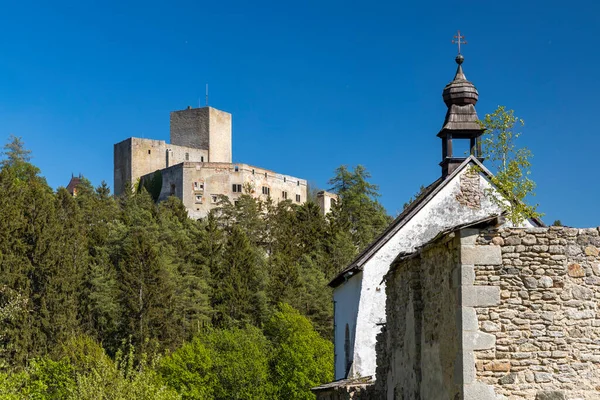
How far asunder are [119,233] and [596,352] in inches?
2063

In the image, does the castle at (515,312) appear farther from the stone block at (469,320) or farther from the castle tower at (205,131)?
the castle tower at (205,131)

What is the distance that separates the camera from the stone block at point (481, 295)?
394 inches

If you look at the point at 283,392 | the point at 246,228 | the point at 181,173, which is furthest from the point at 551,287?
the point at 181,173

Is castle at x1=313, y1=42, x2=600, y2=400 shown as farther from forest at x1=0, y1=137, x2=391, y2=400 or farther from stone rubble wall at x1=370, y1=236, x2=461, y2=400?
forest at x1=0, y1=137, x2=391, y2=400

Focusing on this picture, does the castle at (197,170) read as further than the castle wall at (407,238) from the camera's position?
Yes

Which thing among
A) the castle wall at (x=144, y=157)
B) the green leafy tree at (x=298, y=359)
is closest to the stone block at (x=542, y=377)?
the green leafy tree at (x=298, y=359)

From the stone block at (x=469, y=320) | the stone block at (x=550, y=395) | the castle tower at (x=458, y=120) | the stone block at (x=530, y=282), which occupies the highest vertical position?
the castle tower at (x=458, y=120)

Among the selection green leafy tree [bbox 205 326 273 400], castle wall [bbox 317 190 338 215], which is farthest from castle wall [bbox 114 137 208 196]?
green leafy tree [bbox 205 326 273 400]

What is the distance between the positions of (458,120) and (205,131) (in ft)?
276

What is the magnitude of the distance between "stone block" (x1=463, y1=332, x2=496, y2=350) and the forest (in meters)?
28.6

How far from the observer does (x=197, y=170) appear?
94812 mm

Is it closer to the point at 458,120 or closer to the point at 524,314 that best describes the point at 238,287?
the point at 458,120

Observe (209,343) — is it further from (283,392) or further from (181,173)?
(181,173)

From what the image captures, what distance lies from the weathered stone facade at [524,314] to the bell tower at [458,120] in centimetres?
1283
